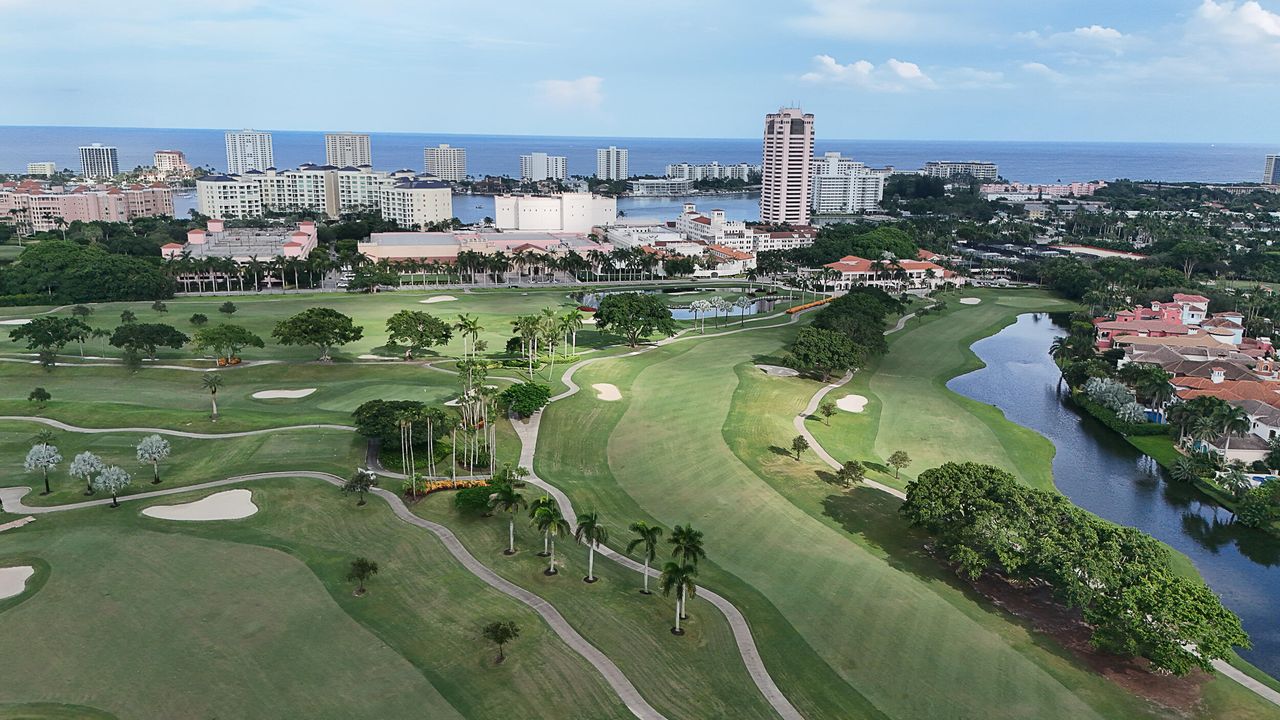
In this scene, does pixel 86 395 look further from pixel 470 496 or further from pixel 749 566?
pixel 749 566

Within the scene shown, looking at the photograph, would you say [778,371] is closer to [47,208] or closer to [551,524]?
[551,524]

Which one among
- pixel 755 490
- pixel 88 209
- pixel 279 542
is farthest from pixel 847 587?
pixel 88 209

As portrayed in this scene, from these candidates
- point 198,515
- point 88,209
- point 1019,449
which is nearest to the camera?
point 198,515

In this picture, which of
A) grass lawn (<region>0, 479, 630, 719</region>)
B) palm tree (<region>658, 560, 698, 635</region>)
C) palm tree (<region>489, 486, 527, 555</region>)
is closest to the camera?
grass lawn (<region>0, 479, 630, 719</region>)

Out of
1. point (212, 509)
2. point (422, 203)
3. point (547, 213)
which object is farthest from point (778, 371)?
point (422, 203)

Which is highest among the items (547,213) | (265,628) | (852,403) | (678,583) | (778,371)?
(547,213)

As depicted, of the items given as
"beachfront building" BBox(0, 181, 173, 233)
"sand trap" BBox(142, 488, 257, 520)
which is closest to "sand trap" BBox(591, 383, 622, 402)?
"sand trap" BBox(142, 488, 257, 520)

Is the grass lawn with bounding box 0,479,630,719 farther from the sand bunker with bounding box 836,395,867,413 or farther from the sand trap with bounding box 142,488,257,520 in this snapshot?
the sand bunker with bounding box 836,395,867,413
